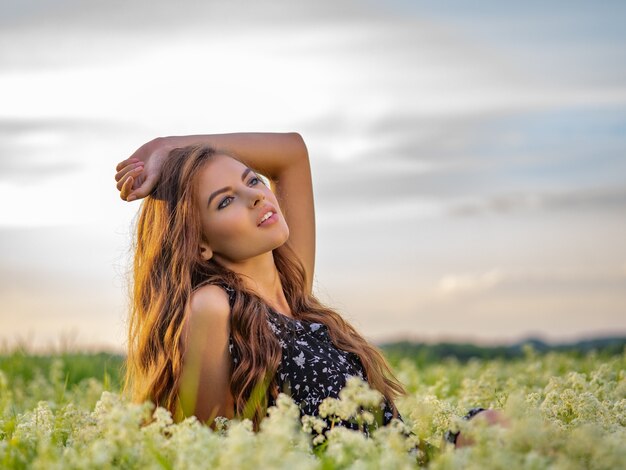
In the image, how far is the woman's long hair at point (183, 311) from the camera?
15.4 feet

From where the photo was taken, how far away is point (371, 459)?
3477mm

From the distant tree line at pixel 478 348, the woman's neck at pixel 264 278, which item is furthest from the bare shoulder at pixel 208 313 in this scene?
the distant tree line at pixel 478 348

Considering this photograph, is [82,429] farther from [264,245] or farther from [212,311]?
[264,245]

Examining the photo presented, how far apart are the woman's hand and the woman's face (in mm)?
367

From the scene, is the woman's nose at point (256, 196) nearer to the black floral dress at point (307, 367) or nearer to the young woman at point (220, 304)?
the young woman at point (220, 304)

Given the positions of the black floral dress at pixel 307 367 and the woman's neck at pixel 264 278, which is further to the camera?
the woman's neck at pixel 264 278

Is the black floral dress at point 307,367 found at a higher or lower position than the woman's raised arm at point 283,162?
lower

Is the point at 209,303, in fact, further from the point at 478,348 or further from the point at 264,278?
the point at 478,348

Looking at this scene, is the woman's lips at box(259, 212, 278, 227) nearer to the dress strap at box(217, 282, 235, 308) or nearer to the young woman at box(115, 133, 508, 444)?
the young woman at box(115, 133, 508, 444)

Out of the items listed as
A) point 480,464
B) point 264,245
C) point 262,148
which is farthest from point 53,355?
point 480,464

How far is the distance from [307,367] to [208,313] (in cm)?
62

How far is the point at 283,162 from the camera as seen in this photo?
6277 mm

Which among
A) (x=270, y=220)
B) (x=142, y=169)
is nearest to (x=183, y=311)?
(x=270, y=220)

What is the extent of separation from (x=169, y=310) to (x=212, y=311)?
0.35 meters
